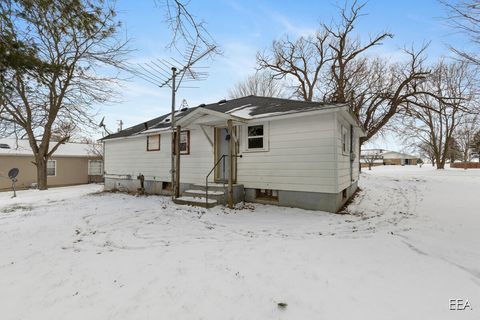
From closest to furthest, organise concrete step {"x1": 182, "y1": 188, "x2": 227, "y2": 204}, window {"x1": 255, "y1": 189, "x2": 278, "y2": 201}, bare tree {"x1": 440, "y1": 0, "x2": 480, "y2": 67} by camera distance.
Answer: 1. bare tree {"x1": 440, "y1": 0, "x2": 480, "y2": 67}
2. concrete step {"x1": 182, "y1": 188, "x2": 227, "y2": 204}
3. window {"x1": 255, "y1": 189, "x2": 278, "y2": 201}

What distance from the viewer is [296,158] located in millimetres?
7301

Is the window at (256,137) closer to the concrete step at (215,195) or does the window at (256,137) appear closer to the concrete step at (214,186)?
the concrete step at (214,186)

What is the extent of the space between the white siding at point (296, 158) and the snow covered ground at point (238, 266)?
122 cm

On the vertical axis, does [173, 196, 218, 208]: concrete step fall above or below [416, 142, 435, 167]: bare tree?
below

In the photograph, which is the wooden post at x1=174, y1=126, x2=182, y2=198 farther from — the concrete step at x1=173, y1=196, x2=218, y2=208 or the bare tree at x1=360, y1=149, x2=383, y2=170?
the bare tree at x1=360, y1=149, x2=383, y2=170

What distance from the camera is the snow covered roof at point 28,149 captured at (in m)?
17.8

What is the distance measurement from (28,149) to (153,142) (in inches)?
590

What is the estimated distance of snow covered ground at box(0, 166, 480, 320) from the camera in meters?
2.55

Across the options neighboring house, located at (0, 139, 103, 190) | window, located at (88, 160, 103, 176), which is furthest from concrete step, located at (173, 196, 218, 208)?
window, located at (88, 160, 103, 176)

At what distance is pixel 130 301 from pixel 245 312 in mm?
1291

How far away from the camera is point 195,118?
28.0 ft

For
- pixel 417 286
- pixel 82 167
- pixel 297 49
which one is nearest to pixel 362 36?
pixel 297 49

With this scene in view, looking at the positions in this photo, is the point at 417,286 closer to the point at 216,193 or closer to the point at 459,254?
the point at 459,254

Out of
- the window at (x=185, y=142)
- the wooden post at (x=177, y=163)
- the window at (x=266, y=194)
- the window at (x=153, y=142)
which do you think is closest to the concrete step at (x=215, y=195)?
the wooden post at (x=177, y=163)
